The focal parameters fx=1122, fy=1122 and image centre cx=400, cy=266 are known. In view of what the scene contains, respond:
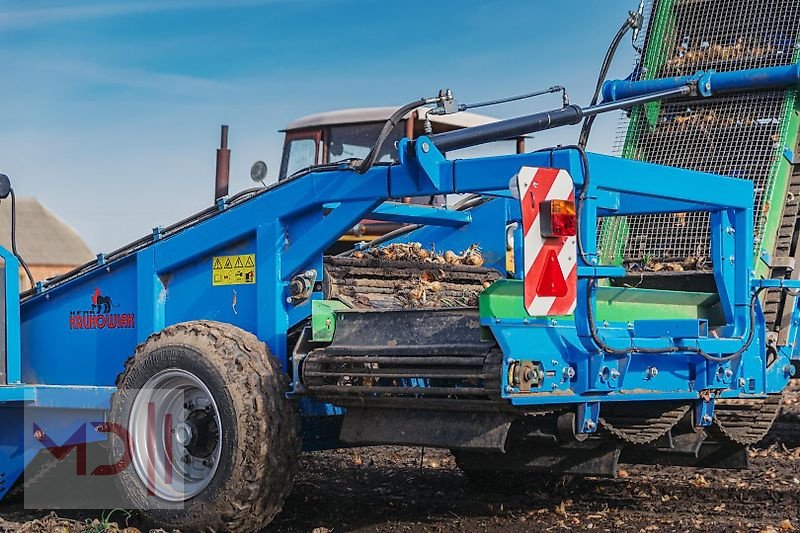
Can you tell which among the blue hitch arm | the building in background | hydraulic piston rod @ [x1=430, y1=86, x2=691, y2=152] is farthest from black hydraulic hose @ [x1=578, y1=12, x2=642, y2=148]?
the building in background

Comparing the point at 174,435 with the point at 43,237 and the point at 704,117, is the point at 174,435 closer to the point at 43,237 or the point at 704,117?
the point at 704,117

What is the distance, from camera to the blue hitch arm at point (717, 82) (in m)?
6.91

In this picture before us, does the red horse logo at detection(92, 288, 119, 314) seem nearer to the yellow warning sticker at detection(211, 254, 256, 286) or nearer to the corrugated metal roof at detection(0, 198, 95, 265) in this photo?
the yellow warning sticker at detection(211, 254, 256, 286)

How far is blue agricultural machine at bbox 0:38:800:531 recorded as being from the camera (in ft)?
14.8

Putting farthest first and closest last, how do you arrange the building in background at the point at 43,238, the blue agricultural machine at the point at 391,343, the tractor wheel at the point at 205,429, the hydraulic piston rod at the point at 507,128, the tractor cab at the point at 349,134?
the building in background at the point at 43,238 < the tractor cab at the point at 349,134 < the hydraulic piston rod at the point at 507,128 < the tractor wheel at the point at 205,429 < the blue agricultural machine at the point at 391,343

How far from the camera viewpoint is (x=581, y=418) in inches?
182

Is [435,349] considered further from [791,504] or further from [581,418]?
[791,504]

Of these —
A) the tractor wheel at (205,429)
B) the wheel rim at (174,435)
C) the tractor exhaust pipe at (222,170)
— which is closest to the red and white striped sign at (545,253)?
the tractor wheel at (205,429)

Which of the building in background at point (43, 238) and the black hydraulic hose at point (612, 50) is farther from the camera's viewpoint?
the building in background at point (43, 238)

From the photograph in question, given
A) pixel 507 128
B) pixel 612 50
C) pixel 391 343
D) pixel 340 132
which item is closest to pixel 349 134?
pixel 340 132

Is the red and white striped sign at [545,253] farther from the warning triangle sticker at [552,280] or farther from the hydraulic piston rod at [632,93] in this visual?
the hydraulic piston rod at [632,93]

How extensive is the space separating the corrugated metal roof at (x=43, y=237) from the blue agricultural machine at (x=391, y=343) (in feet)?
116

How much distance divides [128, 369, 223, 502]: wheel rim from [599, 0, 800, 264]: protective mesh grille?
3012 mm

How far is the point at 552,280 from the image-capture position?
4.45 m
